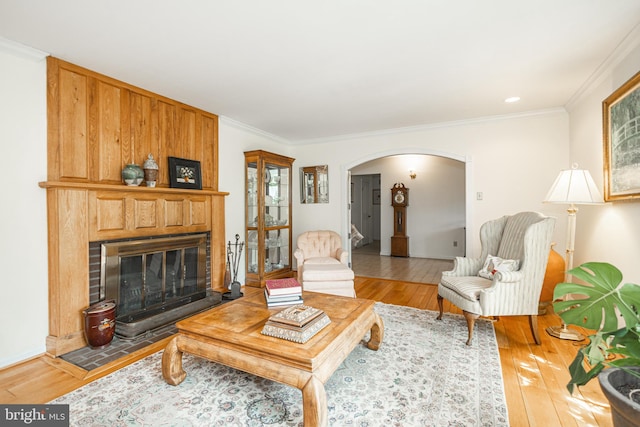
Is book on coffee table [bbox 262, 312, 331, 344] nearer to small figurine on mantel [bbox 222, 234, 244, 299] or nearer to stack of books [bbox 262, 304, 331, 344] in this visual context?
stack of books [bbox 262, 304, 331, 344]

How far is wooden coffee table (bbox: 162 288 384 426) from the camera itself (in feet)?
4.66

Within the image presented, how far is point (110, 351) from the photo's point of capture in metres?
2.33

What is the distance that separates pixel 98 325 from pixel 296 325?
1.83 meters

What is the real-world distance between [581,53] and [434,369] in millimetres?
2761

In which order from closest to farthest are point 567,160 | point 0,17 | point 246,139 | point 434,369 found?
point 0,17, point 434,369, point 567,160, point 246,139

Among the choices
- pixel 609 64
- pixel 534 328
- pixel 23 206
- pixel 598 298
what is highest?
pixel 609 64

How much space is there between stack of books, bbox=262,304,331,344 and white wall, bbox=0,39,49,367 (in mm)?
2042

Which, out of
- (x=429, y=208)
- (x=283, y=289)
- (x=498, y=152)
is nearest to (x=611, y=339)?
(x=283, y=289)

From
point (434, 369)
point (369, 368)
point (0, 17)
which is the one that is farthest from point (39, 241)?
point (434, 369)

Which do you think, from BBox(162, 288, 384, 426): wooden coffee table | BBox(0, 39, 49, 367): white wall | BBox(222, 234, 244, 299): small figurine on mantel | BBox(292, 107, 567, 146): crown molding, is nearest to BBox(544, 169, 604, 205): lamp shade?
BBox(292, 107, 567, 146): crown molding

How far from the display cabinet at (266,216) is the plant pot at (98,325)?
2.09m

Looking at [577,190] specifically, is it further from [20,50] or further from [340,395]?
[20,50]

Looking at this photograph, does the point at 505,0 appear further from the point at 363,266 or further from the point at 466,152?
the point at 363,266

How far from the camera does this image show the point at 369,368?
2.07 m
